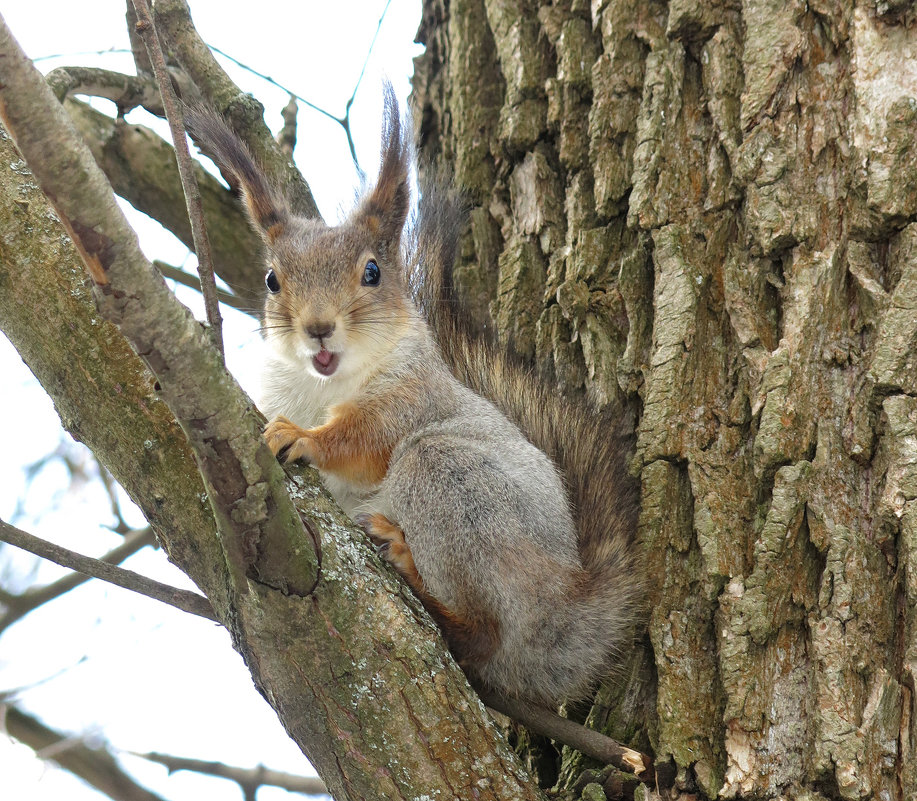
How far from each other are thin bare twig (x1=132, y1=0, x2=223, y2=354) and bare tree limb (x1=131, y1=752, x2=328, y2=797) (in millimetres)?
1954

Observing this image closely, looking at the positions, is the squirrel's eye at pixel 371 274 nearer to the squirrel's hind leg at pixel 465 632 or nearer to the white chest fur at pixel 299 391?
the white chest fur at pixel 299 391

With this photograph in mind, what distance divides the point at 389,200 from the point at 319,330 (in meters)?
0.58

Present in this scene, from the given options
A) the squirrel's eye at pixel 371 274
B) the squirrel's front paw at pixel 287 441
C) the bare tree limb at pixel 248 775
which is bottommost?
the bare tree limb at pixel 248 775

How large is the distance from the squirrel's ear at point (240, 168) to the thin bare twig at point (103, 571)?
1.19 metres

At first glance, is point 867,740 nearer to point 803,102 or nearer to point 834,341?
point 834,341

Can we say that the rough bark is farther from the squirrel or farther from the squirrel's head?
the squirrel's head

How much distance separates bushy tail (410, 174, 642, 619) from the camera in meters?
2.12

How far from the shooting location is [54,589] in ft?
10.2

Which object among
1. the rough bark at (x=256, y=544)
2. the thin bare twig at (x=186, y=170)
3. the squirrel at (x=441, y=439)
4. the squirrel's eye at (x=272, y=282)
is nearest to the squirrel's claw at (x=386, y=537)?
the squirrel at (x=441, y=439)

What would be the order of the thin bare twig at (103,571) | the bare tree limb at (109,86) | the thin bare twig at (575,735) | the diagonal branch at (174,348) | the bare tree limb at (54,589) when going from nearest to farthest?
the diagonal branch at (174,348), the thin bare twig at (103,571), the thin bare twig at (575,735), the bare tree limb at (109,86), the bare tree limb at (54,589)

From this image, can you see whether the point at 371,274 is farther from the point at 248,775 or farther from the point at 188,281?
the point at 248,775

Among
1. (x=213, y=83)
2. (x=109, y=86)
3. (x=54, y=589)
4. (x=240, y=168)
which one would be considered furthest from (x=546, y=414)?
(x=54, y=589)

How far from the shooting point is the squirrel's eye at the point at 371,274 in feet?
8.85

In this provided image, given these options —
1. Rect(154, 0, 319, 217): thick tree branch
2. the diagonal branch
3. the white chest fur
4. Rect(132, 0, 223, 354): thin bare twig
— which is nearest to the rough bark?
the diagonal branch
